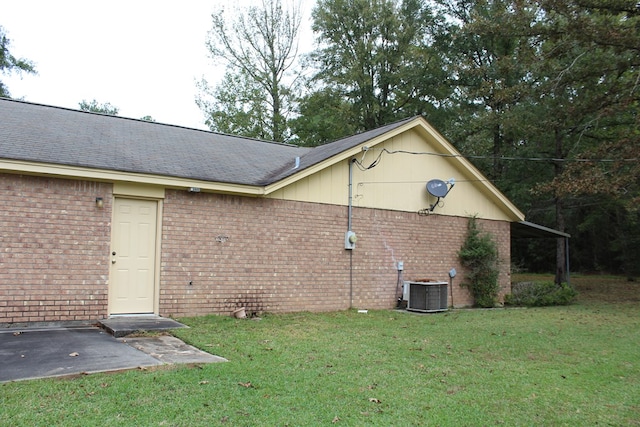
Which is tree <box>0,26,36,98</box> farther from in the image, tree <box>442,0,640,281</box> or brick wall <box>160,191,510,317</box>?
tree <box>442,0,640,281</box>

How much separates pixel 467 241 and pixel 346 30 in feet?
60.6

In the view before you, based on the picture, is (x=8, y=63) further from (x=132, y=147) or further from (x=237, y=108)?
(x=132, y=147)

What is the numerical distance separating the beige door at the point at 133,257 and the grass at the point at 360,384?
1.15 meters

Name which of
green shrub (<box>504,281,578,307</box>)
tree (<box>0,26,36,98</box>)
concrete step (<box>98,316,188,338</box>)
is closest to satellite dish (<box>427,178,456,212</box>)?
green shrub (<box>504,281,578,307</box>)

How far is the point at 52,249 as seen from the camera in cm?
828

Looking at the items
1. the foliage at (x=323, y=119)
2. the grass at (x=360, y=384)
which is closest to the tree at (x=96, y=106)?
the foliage at (x=323, y=119)

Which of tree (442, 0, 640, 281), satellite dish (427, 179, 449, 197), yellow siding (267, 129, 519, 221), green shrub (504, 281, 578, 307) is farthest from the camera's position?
green shrub (504, 281, 578, 307)

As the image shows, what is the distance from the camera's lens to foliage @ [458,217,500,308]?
45.5 ft

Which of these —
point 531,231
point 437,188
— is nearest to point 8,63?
point 437,188

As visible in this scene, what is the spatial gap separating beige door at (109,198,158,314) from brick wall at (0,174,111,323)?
25cm

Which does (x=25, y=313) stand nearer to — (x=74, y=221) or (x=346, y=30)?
(x=74, y=221)

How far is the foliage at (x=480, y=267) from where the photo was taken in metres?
13.9

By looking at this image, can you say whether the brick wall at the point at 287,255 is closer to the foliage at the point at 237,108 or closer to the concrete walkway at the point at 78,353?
the concrete walkway at the point at 78,353

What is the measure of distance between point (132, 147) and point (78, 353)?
5.28 m
